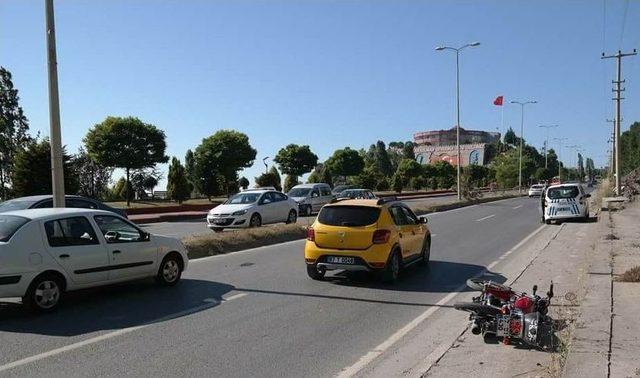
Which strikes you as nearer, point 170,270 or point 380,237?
point 170,270

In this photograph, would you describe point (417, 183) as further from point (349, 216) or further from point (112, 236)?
point (112, 236)

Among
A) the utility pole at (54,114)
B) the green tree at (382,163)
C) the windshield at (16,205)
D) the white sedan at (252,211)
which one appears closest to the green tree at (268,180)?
the white sedan at (252,211)

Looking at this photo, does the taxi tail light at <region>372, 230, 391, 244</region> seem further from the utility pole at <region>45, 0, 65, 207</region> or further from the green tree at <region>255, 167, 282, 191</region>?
the green tree at <region>255, 167, 282, 191</region>

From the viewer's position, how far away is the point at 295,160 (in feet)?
235

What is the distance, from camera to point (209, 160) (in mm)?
53438

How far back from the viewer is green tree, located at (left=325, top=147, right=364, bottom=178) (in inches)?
3305

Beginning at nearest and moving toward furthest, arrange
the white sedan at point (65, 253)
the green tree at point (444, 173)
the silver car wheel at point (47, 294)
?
the white sedan at point (65, 253) → the silver car wheel at point (47, 294) → the green tree at point (444, 173)

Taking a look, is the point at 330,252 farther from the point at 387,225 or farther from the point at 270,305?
the point at 270,305

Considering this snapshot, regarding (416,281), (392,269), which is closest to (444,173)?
(416,281)

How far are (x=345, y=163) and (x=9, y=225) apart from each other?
76.4 metres

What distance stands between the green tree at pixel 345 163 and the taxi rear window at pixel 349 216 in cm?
7247

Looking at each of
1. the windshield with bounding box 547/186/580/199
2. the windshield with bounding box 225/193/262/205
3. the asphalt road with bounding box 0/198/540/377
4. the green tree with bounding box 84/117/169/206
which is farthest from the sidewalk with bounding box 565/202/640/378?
the green tree with bounding box 84/117/169/206

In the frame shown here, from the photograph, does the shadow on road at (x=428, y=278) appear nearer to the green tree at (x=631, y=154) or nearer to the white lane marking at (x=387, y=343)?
the white lane marking at (x=387, y=343)

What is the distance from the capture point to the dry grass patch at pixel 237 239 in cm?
1495
